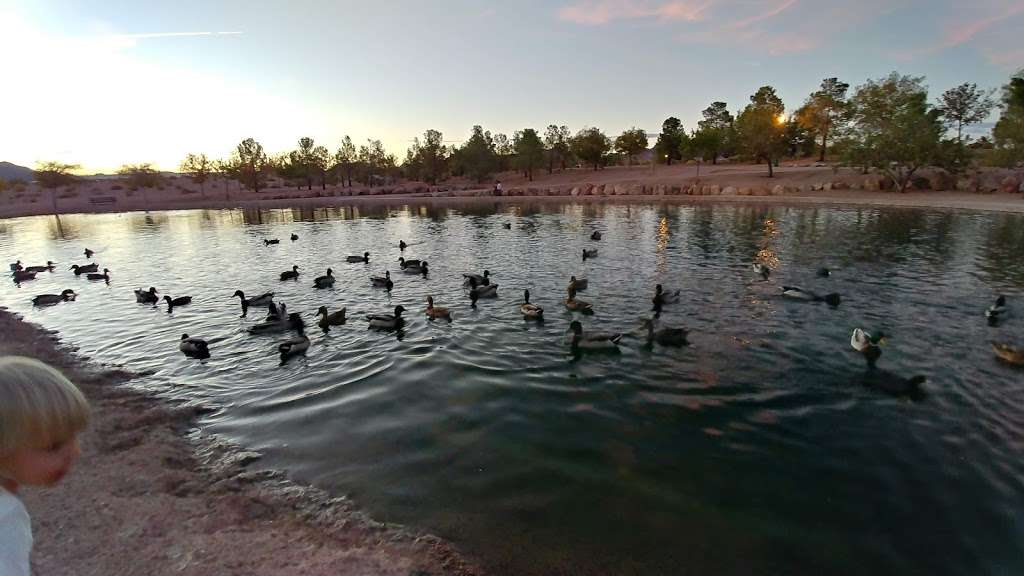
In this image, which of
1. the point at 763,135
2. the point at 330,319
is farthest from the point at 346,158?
the point at 330,319

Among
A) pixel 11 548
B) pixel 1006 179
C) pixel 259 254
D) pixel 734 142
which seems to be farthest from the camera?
Answer: pixel 734 142

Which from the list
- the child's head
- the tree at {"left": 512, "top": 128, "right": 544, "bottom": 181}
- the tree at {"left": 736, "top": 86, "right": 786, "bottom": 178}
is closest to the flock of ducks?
the child's head

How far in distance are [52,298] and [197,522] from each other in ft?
71.9

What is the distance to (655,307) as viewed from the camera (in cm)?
1789

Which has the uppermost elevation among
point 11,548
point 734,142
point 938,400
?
point 734,142

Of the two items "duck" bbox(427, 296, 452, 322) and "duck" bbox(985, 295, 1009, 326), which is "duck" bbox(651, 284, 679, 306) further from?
"duck" bbox(985, 295, 1009, 326)

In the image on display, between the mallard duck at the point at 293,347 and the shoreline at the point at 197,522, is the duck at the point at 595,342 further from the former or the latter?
the shoreline at the point at 197,522

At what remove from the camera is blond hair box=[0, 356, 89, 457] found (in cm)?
226

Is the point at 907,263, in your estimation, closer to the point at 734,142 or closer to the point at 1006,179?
the point at 1006,179

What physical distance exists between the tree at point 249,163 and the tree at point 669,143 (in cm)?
9407

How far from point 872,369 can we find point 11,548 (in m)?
15.2

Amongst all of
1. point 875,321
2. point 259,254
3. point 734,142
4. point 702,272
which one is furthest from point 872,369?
point 734,142

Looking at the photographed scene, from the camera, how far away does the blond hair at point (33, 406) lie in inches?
89.0

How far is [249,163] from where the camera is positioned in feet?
422
